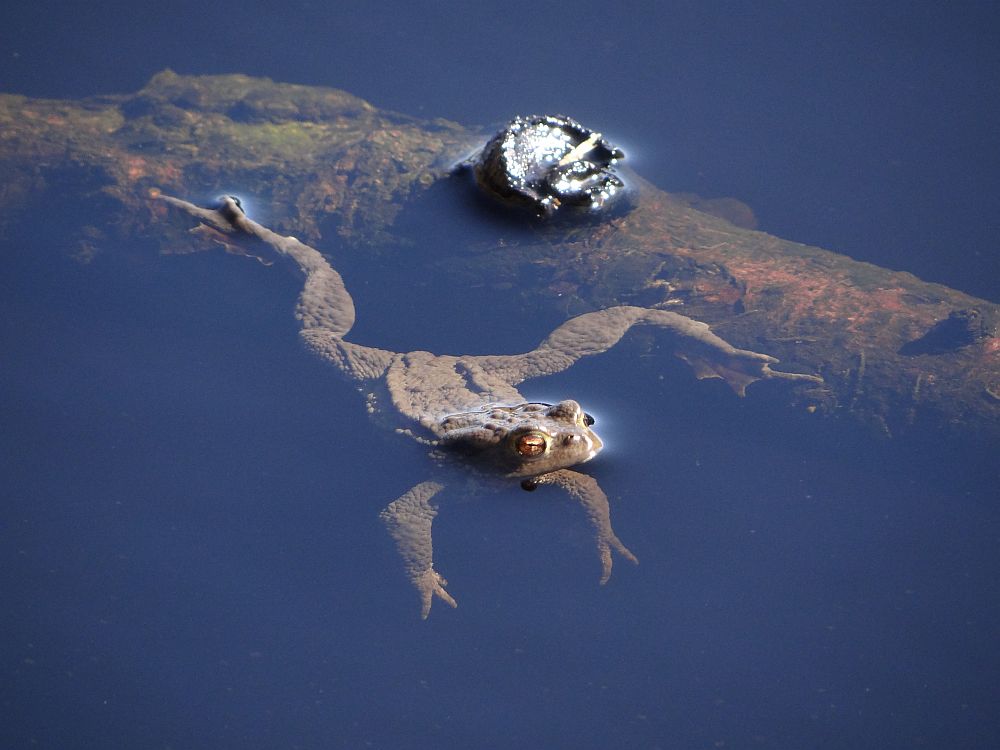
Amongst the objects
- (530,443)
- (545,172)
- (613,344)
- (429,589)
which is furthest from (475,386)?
(545,172)

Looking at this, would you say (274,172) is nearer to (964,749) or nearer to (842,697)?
(842,697)

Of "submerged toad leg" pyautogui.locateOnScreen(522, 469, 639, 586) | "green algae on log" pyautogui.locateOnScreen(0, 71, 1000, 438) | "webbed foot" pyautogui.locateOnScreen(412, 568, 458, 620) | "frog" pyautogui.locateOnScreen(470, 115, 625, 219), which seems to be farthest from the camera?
"frog" pyautogui.locateOnScreen(470, 115, 625, 219)

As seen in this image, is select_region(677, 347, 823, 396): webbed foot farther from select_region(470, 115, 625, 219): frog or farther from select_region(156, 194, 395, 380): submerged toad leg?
select_region(156, 194, 395, 380): submerged toad leg

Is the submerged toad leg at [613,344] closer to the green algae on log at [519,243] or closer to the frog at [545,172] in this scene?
the green algae on log at [519,243]

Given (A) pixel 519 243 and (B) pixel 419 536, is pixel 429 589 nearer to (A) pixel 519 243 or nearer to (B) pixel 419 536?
(B) pixel 419 536

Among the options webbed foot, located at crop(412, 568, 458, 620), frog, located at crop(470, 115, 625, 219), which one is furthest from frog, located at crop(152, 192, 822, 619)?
frog, located at crop(470, 115, 625, 219)

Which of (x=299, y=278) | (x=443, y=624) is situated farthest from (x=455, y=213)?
(x=443, y=624)
